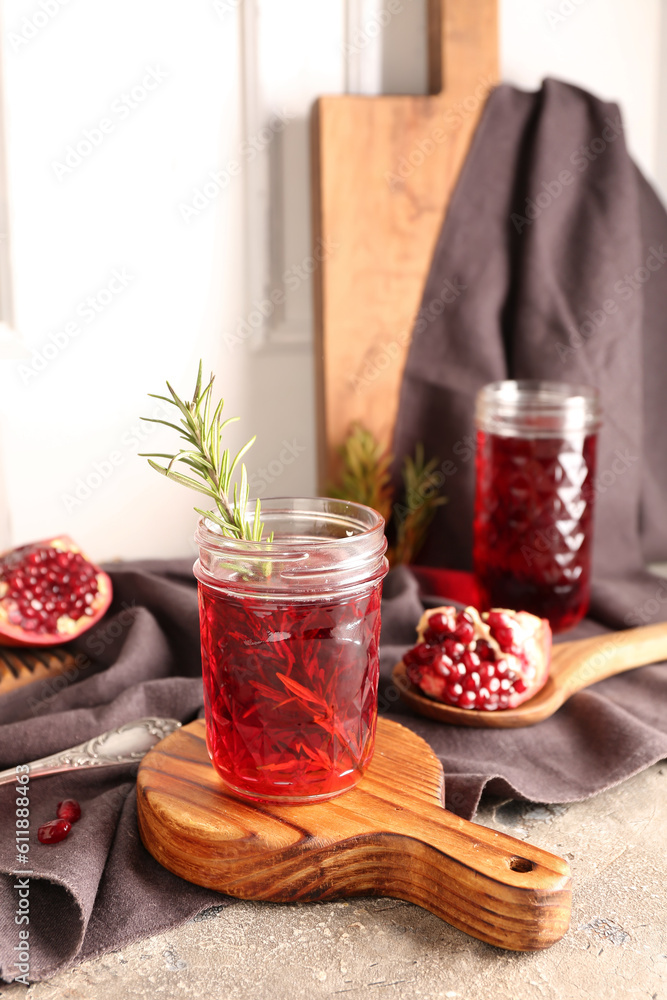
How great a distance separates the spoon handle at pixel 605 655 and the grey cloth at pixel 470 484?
23 mm

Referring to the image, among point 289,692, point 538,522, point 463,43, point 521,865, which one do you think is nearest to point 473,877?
point 521,865

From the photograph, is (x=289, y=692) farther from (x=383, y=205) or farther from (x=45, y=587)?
(x=383, y=205)

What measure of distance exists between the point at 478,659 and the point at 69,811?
0.47m

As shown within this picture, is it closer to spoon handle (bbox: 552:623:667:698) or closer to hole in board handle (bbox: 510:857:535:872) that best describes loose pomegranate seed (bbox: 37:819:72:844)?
hole in board handle (bbox: 510:857:535:872)

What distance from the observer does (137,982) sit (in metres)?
0.72

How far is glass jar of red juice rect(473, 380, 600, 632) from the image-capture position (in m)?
1.31

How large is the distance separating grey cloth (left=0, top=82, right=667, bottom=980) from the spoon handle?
0.02 metres

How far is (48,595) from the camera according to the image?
1.25m

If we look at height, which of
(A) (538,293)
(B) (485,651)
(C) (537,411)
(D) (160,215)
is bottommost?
(B) (485,651)

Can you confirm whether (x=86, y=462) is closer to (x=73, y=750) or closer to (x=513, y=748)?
(x=73, y=750)

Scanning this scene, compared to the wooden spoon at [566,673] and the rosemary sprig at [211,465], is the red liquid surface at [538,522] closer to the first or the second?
the wooden spoon at [566,673]

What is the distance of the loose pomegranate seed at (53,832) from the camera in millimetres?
859

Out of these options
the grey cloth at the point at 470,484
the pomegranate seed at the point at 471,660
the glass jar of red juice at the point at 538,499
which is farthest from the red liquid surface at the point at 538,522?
the pomegranate seed at the point at 471,660

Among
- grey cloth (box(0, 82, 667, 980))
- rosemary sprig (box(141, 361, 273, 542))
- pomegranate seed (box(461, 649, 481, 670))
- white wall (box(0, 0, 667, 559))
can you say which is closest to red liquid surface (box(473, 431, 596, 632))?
grey cloth (box(0, 82, 667, 980))
